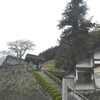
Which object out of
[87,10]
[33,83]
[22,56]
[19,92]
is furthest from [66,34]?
[22,56]

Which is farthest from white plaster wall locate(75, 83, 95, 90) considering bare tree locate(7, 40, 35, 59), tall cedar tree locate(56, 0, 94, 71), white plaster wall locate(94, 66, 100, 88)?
bare tree locate(7, 40, 35, 59)

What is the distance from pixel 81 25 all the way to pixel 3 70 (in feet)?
50.0

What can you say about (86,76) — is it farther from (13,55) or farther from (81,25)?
(13,55)

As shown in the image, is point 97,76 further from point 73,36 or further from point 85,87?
point 73,36

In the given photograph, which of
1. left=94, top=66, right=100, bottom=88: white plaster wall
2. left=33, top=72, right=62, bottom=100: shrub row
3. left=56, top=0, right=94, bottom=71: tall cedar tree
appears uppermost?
left=56, top=0, right=94, bottom=71: tall cedar tree

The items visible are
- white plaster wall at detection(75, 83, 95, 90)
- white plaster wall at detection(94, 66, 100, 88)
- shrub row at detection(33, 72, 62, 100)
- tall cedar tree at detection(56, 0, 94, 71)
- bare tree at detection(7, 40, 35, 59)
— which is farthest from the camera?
bare tree at detection(7, 40, 35, 59)

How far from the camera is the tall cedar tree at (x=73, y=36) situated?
41.4 meters

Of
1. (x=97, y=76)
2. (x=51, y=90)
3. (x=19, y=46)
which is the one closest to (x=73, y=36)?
(x=97, y=76)

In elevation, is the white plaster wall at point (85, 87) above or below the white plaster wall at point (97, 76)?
below

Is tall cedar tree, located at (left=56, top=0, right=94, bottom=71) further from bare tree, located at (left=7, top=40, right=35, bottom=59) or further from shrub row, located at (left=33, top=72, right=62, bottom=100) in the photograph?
bare tree, located at (left=7, top=40, right=35, bottom=59)

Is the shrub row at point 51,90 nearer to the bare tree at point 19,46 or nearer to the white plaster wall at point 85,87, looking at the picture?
the white plaster wall at point 85,87

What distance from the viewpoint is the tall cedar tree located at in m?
41.4

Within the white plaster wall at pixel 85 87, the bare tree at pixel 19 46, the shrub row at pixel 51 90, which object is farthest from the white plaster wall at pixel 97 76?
the bare tree at pixel 19 46

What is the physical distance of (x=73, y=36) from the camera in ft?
138
